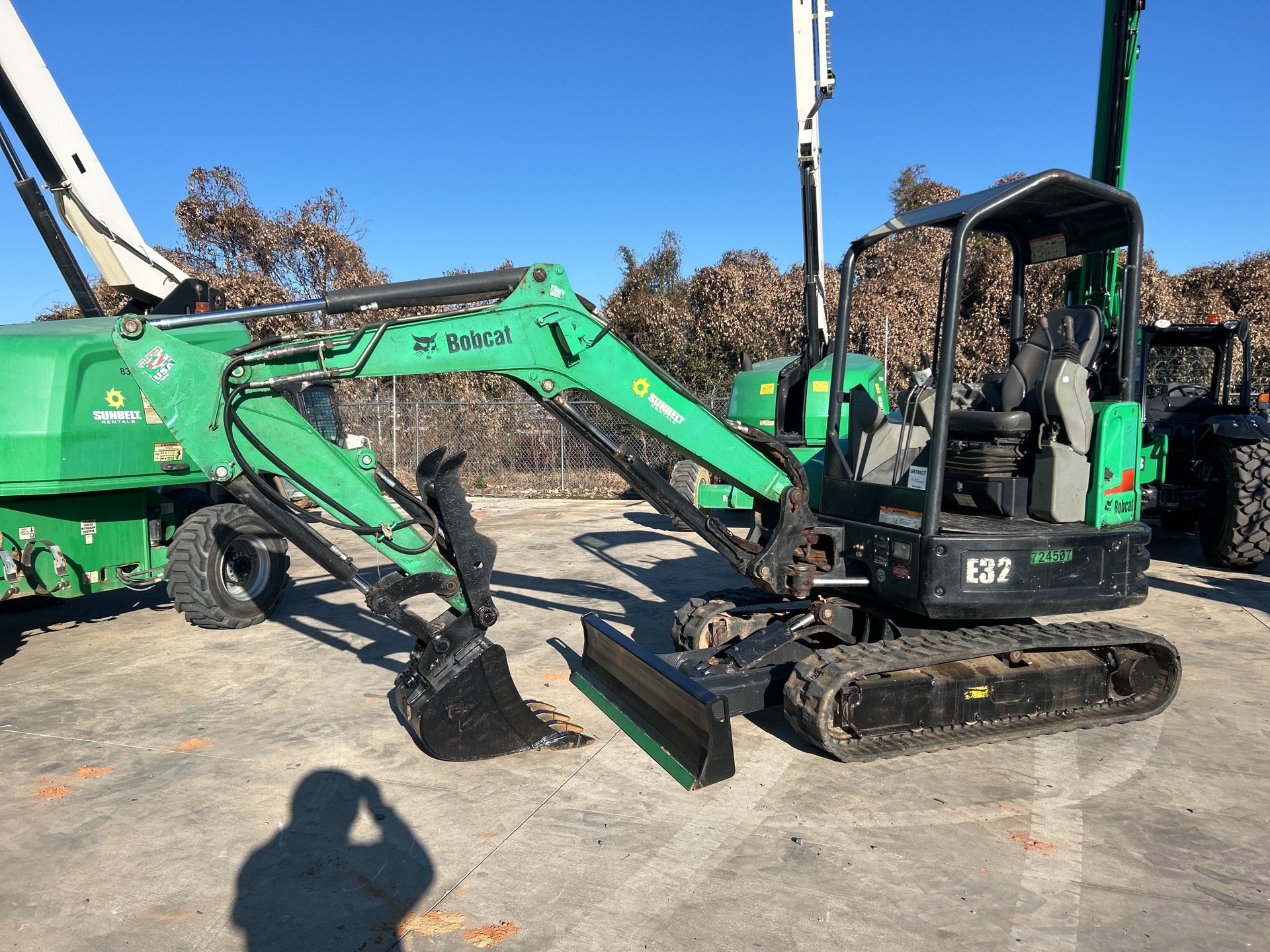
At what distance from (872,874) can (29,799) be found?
4.04 metres

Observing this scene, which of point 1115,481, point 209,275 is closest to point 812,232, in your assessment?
point 1115,481

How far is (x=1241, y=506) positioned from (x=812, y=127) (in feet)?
21.0

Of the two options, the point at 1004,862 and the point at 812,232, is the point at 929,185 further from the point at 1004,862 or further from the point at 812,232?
the point at 1004,862

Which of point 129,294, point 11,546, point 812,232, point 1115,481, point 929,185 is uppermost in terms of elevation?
point 929,185

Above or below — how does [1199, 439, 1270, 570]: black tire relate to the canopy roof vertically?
below

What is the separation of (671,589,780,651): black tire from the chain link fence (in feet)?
40.1

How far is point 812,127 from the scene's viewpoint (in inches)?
431

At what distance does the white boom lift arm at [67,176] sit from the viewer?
345 inches

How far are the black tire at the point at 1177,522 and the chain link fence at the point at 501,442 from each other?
8.52 meters

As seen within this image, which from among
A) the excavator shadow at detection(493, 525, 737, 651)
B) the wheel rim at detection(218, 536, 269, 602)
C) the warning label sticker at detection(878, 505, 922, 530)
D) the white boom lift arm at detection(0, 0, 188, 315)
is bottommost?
the excavator shadow at detection(493, 525, 737, 651)

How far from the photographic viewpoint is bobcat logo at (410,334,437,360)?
14.5 ft

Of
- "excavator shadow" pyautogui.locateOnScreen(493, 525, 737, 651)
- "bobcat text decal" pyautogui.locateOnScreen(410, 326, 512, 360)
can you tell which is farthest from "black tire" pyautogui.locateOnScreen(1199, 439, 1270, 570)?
"bobcat text decal" pyautogui.locateOnScreen(410, 326, 512, 360)

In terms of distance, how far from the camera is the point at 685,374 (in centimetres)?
2164

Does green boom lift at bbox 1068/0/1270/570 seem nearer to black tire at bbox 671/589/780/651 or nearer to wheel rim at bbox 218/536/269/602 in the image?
black tire at bbox 671/589/780/651
